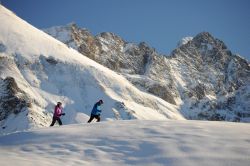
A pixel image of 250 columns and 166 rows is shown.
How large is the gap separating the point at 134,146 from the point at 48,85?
92.7m

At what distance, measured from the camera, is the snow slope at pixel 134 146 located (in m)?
14.6

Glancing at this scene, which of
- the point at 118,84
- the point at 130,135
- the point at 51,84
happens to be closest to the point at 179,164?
the point at 130,135

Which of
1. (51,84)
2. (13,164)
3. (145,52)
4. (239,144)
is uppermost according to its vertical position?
(145,52)

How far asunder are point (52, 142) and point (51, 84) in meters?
91.9

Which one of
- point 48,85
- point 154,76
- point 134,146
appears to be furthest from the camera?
point 154,76

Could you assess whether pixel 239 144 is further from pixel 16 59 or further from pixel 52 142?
pixel 16 59

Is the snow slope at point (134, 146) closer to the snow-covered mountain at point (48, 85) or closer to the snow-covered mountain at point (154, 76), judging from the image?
the snow-covered mountain at point (48, 85)

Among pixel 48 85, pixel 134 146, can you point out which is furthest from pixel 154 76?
pixel 134 146

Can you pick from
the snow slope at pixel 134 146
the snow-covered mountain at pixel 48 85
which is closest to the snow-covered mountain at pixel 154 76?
the snow-covered mountain at pixel 48 85

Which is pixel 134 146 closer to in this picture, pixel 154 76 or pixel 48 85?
pixel 48 85

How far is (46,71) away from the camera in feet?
369

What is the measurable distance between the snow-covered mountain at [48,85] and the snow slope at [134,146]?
67786mm

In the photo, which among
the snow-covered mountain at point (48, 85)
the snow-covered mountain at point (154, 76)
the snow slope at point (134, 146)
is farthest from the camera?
the snow-covered mountain at point (154, 76)

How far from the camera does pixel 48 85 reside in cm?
10725
